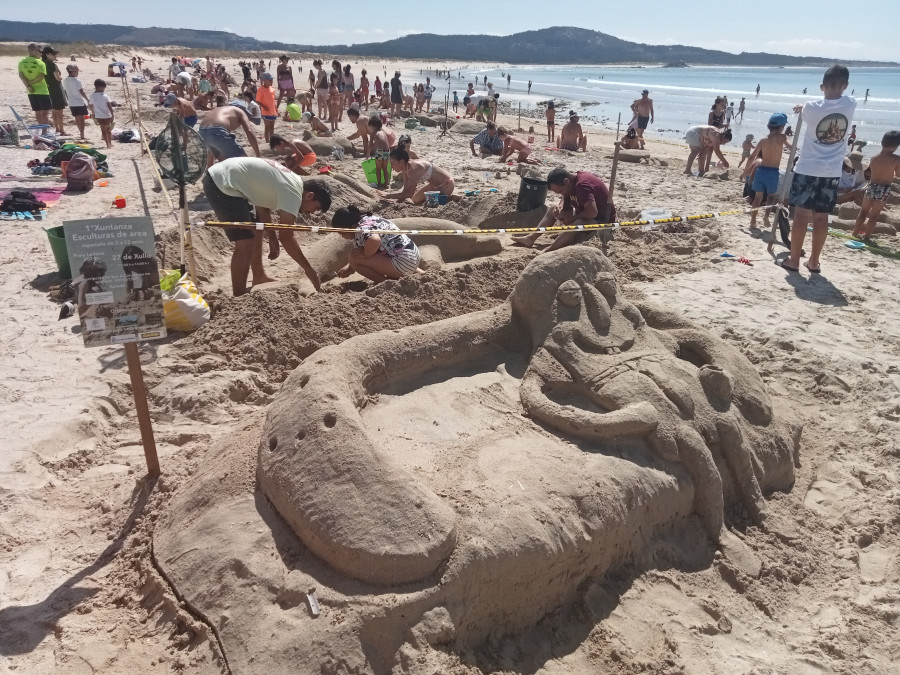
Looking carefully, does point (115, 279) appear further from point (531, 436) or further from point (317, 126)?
point (317, 126)

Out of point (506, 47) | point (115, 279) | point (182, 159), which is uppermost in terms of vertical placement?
point (506, 47)

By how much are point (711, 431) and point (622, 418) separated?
617mm

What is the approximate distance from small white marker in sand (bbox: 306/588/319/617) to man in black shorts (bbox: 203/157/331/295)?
359 centimetres

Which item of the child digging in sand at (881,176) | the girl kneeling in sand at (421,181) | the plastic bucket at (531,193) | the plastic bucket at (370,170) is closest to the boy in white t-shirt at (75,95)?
the plastic bucket at (370,170)

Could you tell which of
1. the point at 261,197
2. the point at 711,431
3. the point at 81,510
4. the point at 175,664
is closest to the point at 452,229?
the point at 261,197

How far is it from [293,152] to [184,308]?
4364mm

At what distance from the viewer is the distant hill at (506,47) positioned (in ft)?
412

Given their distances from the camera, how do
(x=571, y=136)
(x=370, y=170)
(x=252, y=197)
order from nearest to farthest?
(x=252, y=197), (x=370, y=170), (x=571, y=136)

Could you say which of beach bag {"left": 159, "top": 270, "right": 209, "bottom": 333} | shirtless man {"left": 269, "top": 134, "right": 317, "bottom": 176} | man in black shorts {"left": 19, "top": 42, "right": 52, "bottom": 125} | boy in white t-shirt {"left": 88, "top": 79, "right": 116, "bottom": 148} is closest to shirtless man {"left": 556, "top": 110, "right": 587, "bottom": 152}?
shirtless man {"left": 269, "top": 134, "right": 317, "bottom": 176}

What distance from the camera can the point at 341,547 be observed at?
243cm

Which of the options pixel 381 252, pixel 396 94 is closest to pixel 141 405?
A: pixel 381 252

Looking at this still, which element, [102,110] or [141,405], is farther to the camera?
[102,110]

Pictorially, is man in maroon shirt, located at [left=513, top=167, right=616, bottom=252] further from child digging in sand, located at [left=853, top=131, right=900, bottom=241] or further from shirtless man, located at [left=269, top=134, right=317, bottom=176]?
child digging in sand, located at [left=853, top=131, right=900, bottom=241]

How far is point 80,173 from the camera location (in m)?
8.85
